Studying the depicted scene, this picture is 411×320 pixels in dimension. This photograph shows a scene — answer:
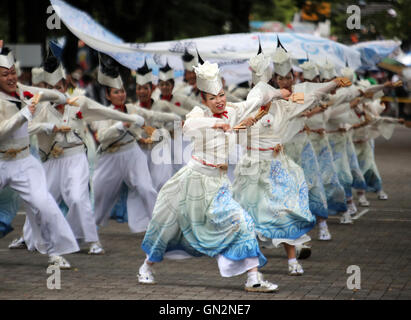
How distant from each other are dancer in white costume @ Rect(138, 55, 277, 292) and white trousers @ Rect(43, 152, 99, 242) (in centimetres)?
185

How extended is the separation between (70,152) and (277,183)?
7.65 feet

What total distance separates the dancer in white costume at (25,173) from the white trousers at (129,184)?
1.92 metres

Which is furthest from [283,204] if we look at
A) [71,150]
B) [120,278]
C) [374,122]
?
[374,122]

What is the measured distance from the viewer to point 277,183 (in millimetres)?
9227

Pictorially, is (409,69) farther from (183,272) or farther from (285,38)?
(183,272)

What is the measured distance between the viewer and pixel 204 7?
25.3 m

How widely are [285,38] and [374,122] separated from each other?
7.29 feet

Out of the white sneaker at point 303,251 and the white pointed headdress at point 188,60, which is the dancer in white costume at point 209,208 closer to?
the white sneaker at point 303,251

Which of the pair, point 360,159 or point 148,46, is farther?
point 360,159

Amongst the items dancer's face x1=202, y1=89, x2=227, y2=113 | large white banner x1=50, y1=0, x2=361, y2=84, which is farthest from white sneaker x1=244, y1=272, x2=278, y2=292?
large white banner x1=50, y1=0, x2=361, y2=84

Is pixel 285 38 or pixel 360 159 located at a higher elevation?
pixel 285 38

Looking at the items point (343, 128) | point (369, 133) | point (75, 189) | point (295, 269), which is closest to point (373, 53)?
point (369, 133)

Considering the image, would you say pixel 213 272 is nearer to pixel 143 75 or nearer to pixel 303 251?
pixel 303 251

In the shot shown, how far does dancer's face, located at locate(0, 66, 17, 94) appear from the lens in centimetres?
887
